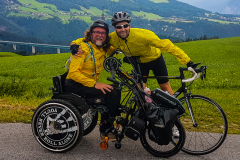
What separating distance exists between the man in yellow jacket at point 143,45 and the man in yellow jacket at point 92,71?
175 millimetres

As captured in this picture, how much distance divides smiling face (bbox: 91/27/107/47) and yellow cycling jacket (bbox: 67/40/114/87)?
0.07 m

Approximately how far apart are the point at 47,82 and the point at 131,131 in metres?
14.9

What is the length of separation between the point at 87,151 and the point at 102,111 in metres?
0.67

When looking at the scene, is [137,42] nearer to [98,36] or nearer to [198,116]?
[98,36]

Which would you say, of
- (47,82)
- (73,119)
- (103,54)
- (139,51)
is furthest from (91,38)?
(47,82)

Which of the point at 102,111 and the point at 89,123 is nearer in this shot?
the point at 102,111

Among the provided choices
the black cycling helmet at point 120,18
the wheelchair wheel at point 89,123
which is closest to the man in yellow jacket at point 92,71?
the black cycling helmet at point 120,18

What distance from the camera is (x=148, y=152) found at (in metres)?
3.80

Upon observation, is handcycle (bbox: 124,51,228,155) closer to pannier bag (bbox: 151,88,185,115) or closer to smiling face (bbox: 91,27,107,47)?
pannier bag (bbox: 151,88,185,115)

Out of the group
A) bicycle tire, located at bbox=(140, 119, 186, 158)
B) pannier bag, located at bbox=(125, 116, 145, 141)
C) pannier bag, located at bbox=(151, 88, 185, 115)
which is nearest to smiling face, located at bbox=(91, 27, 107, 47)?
pannier bag, located at bbox=(151, 88, 185, 115)

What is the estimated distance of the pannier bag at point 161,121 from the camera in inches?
133

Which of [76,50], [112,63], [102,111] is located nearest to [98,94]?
[102,111]

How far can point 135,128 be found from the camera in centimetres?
350

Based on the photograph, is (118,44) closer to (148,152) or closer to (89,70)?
(89,70)
